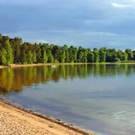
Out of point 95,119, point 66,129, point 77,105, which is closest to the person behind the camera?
point 66,129

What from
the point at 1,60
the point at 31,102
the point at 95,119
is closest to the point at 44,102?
the point at 31,102

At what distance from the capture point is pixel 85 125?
3042 cm

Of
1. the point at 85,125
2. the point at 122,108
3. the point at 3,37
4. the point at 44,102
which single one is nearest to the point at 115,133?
the point at 85,125

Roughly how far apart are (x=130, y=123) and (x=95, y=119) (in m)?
3.45

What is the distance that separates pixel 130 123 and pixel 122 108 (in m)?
9.20

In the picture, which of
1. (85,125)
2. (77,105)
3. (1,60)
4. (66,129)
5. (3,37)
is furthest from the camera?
(3,37)

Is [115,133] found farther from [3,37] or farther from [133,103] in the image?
[3,37]

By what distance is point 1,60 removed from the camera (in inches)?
6196

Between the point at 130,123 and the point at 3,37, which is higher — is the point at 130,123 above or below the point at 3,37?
below

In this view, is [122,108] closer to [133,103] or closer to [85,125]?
[133,103]

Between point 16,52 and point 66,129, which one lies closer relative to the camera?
point 66,129

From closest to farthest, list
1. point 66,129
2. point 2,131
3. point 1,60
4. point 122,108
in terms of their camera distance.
A: point 2,131, point 66,129, point 122,108, point 1,60

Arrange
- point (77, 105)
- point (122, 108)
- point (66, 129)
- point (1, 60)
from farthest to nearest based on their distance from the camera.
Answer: point (1, 60), point (77, 105), point (122, 108), point (66, 129)

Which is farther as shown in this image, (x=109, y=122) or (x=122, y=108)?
(x=122, y=108)
